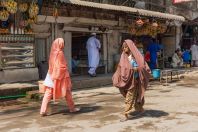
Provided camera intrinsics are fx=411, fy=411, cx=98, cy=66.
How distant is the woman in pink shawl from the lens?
858 cm

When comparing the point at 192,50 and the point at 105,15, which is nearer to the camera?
the point at 105,15

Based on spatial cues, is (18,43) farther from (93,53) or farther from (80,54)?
(80,54)

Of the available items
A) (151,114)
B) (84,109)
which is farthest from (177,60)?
(151,114)

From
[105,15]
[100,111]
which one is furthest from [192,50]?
[100,111]

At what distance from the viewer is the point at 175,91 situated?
13734mm

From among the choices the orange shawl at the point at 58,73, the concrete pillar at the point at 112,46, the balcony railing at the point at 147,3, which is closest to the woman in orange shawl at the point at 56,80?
the orange shawl at the point at 58,73

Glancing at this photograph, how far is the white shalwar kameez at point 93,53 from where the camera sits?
55.1 ft

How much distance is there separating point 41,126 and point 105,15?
1067 centimetres

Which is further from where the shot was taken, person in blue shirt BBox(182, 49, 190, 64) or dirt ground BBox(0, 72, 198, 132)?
person in blue shirt BBox(182, 49, 190, 64)

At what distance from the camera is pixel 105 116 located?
904 cm

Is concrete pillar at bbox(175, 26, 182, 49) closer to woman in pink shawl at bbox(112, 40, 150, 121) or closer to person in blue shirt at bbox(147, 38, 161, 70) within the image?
person in blue shirt at bbox(147, 38, 161, 70)

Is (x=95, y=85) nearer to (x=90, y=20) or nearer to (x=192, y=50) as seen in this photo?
(x=90, y=20)

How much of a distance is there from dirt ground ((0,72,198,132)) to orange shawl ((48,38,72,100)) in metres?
0.57

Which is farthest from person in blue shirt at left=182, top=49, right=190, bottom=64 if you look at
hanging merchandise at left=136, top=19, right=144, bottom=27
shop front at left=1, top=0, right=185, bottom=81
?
hanging merchandise at left=136, top=19, right=144, bottom=27
